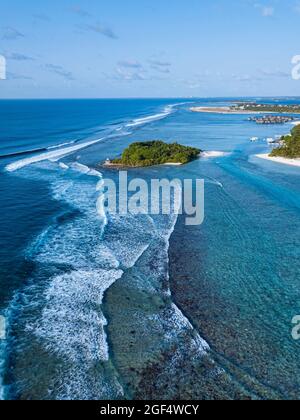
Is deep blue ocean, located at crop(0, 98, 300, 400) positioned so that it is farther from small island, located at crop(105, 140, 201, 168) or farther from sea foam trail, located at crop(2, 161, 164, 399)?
small island, located at crop(105, 140, 201, 168)

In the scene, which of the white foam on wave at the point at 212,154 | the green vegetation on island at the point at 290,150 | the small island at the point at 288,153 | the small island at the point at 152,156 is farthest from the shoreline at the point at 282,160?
the small island at the point at 152,156

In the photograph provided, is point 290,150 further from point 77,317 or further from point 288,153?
point 77,317

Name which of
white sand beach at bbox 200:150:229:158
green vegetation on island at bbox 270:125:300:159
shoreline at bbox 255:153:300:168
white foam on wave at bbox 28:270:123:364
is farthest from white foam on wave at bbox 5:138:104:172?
green vegetation on island at bbox 270:125:300:159

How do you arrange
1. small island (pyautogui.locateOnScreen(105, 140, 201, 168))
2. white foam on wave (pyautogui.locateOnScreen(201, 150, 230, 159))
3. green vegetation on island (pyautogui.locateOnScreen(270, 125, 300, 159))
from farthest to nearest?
1. white foam on wave (pyautogui.locateOnScreen(201, 150, 230, 159))
2. green vegetation on island (pyautogui.locateOnScreen(270, 125, 300, 159))
3. small island (pyautogui.locateOnScreen(105, 140, 201, 168))

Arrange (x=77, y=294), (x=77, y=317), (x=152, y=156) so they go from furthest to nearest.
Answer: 1. (x=152, y=156)
2. (x=77, y=294)
3. (x=77, y=317)

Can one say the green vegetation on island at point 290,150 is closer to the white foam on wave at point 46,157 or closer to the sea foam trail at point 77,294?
the white foam on wave at point 46,157

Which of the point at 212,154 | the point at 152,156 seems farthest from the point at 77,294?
the point at 212,154

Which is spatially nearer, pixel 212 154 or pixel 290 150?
pixel 290 150

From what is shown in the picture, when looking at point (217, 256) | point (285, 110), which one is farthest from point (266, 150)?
point (285, 110)
